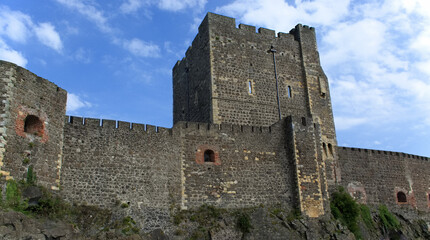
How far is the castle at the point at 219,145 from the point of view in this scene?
16844 millimetres

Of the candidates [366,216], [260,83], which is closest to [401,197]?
[366,216]

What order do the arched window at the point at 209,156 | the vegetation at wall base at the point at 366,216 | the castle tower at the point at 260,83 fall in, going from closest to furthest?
the arched window at the point at 209,156 < the castle tower at the point at 260,83 < the vegetation at wall base at the point at 366,216

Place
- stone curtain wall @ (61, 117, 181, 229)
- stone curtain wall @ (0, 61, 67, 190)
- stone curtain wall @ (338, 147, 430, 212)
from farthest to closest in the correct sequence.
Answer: stone curtain wall @ (338, 147, 430, 212), stone curtain wall @ (61, 117, 181, 229), stone curtain wall @ (0, 61, 67, 190)

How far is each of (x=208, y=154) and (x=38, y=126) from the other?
8.16 meters

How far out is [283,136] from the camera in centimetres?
2336

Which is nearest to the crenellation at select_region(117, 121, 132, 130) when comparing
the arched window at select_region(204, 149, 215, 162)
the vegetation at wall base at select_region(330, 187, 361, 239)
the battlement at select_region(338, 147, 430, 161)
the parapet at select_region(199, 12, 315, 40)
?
the arched window at select_region(204, 149, 215, 162)

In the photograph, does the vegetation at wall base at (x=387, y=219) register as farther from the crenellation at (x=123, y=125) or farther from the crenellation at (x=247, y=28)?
the crenellation at (x=123, y=125)

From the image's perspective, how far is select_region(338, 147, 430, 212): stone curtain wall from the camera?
27250 millimetres

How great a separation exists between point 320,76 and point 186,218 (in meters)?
14.3

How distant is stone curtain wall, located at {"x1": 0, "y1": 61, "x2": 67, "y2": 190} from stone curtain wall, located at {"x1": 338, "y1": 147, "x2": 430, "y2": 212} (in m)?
16.8

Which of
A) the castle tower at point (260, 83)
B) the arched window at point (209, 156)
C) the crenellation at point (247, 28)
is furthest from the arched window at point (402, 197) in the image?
the arched window at point (209, 156)

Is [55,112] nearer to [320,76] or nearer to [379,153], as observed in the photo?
[320,76]

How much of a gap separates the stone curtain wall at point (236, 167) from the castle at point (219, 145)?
0.17 feet

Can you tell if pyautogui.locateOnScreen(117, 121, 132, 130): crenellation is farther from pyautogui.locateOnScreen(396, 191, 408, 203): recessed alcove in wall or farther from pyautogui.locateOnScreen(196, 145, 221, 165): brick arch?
pyautogui.locateOnScreen(396, 191, 408, 203): recessed alcove in wall
